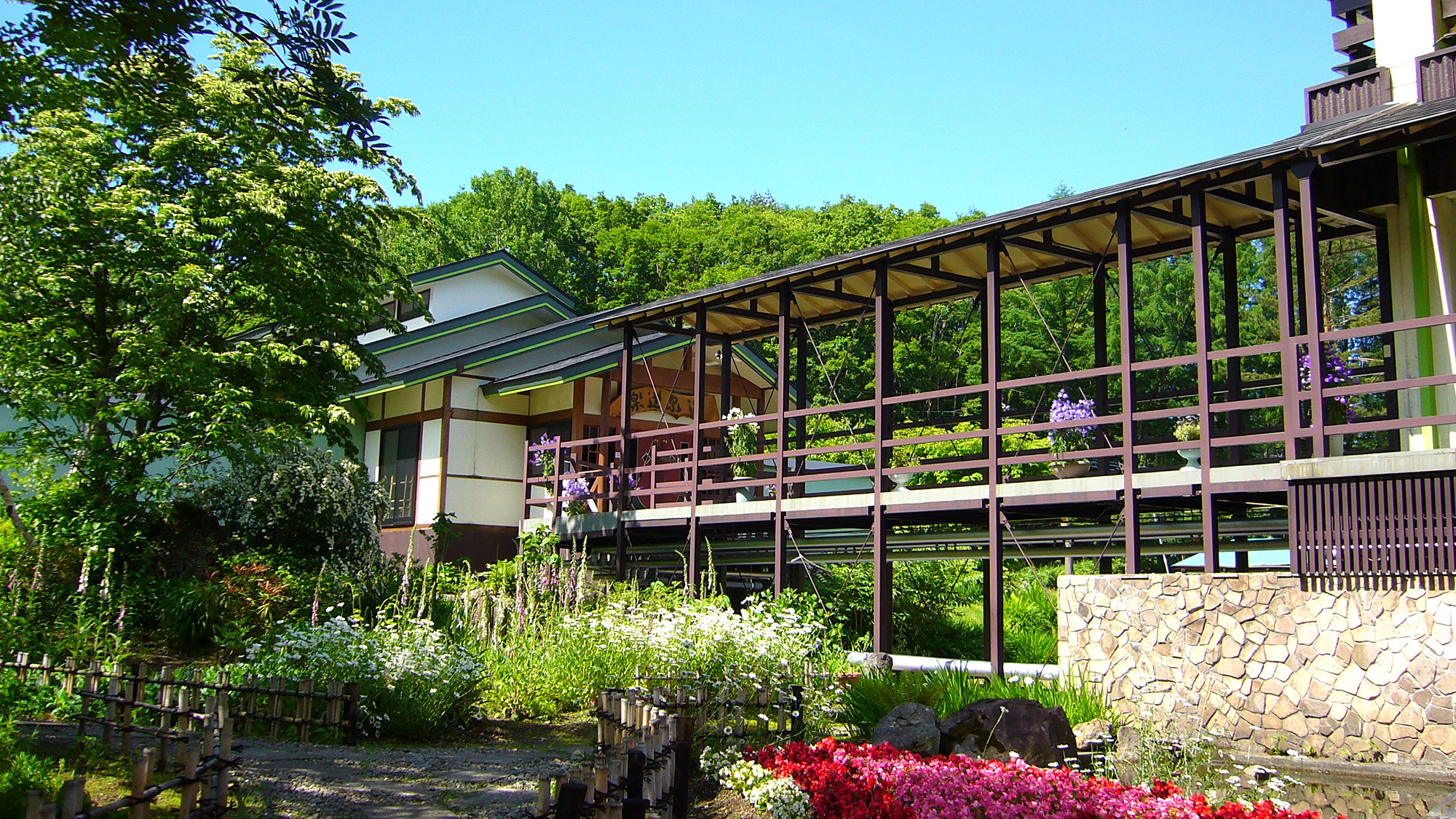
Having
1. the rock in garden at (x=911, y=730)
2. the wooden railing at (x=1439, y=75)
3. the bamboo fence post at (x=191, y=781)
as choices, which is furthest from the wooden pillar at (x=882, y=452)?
the bamboo fence post at (x=191, y=781)

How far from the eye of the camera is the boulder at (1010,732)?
28.7 feet

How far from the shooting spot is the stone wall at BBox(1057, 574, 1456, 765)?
913 centimetres

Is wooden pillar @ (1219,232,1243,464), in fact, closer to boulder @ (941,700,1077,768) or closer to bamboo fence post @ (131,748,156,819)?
boulder @ (941,700,1077,768)

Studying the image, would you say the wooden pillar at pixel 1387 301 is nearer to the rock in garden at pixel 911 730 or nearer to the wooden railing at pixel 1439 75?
the wooden railing at pixel 1439 75

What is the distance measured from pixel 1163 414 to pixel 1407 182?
13.8 feet

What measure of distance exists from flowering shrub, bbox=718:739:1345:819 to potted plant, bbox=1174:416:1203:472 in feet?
14.0

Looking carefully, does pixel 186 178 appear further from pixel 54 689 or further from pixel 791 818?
pixel 791 818

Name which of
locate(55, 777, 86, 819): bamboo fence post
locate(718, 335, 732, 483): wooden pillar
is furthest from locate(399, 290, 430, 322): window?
locate(55, 777, 86, 819): bamboo fence post

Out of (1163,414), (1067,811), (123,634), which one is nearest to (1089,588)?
Answer: (1163,414)

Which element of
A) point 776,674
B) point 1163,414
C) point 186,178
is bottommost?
point 776,674

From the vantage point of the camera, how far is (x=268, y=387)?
15.9 metres

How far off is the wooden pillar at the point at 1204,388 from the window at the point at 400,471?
601 inches

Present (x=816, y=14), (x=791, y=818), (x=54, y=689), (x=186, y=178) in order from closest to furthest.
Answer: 1. (x=791, y=818)
2. (x=54, y=689)
3. (x=816, y=14)
4. (x=186, y=178)

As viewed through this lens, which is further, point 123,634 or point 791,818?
point 123,634
